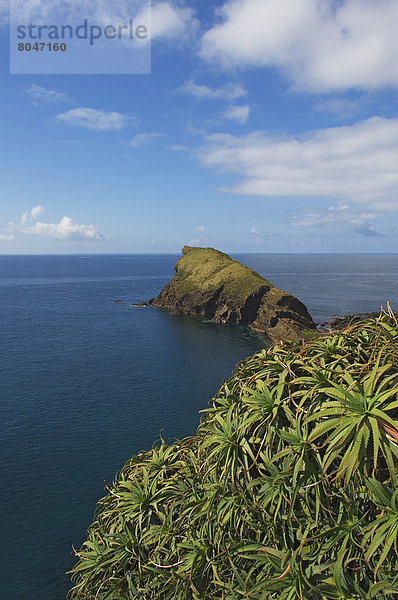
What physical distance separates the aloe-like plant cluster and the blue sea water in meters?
15.4

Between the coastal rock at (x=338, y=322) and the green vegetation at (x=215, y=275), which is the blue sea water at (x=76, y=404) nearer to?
the coastal rock at (x=338, y=322)

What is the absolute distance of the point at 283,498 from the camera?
9.98 meters

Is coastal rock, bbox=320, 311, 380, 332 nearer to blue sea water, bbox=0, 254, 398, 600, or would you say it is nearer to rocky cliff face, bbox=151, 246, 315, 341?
rocky cliff face, bbox=151, 246, 315, 341

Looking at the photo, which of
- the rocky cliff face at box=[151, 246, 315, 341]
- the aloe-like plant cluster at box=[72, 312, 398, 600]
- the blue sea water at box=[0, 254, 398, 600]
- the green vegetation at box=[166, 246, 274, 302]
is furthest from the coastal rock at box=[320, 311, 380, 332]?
the aloe-like plant cluster at box=[72, 312, 398, 600]

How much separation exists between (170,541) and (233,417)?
4.78 metres

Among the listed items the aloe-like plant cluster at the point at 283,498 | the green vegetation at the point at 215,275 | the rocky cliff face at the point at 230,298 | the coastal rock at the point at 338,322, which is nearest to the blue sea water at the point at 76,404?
the rocky cliff face at the point at 230,298

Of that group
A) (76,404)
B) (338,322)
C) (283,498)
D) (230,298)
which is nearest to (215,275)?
(230,298)

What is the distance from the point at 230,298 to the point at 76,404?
58.9 meters

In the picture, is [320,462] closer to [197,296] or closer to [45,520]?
[45,520]

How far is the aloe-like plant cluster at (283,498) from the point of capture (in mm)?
8805

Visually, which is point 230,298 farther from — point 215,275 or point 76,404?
point 76,404

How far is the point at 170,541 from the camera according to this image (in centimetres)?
1239

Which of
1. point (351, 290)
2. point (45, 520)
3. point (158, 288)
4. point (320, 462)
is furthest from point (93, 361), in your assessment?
point (351, 290)

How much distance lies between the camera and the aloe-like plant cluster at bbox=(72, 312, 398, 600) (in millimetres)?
8805
